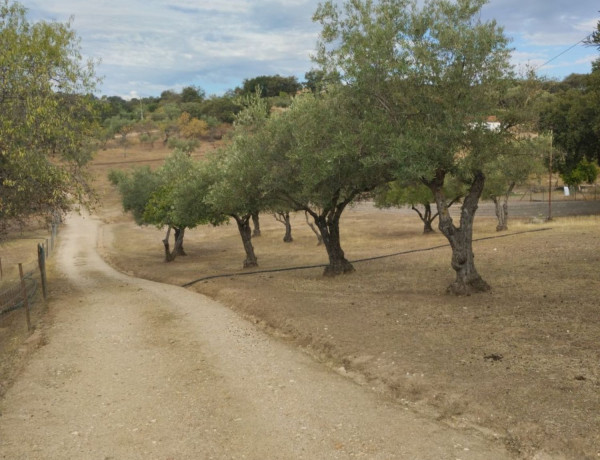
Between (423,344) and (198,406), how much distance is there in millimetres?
5759

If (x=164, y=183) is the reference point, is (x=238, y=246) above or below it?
below

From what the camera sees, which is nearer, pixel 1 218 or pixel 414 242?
pixel 1 218

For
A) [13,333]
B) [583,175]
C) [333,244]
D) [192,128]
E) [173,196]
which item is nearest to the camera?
[13,333]

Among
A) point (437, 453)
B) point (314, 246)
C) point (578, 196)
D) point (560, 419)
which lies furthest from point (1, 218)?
point (578, 196)

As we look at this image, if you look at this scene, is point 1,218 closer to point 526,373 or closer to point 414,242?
point 526,373

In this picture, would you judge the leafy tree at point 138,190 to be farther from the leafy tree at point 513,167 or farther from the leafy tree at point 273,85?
the leafy tree at point 273,85

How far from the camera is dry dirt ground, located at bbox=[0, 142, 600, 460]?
834cm

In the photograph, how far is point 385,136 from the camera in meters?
15.9

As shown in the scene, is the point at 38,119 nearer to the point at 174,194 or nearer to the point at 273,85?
the point at 174,194

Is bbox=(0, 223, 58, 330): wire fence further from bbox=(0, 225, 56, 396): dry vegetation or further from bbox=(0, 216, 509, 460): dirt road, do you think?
bbox=(0, 216, 509, 460): dirt road

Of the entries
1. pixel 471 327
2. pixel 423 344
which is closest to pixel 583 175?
pixel 471 327

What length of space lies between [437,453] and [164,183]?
37381mm

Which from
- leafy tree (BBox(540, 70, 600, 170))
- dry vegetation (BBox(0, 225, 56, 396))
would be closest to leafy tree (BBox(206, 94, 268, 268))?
dry vegetation (BBox(0, 225, 56, 396))

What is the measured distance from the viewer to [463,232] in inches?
670
